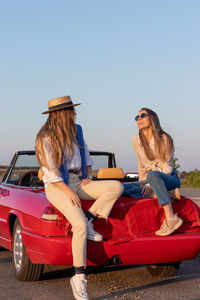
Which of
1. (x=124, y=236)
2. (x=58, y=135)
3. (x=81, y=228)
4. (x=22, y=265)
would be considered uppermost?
(x=58, y=135)

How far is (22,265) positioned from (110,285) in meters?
0.99

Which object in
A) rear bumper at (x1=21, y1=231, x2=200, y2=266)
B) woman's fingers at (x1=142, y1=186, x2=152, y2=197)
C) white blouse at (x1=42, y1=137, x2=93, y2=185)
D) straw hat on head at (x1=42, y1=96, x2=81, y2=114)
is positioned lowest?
rear bumper at (x1=21, y1=231, x2=200, y2=266)

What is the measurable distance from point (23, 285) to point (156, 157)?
2032mm

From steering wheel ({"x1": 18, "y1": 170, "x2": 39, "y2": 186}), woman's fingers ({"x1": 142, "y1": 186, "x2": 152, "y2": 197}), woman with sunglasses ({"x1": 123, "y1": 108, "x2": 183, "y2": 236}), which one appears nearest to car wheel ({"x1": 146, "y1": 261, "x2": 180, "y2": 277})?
woman with sunglasses ({"x1": 123, "y1": 108, "x2": 183, "y2": 236})

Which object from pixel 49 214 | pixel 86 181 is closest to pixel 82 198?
pixel 86 181

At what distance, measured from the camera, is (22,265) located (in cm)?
543

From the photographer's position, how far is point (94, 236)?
15.7 feet

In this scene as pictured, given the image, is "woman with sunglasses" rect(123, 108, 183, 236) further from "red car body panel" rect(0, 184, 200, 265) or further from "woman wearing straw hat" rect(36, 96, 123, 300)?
"woman wearing straw hat" rect(36, 96, 123, 300)

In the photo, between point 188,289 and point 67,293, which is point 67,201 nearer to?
point 67,293

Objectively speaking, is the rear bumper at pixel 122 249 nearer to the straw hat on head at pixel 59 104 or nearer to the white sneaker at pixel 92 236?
the white sneaker at pixel 92 236

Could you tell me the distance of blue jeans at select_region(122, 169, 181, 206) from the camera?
5.06m

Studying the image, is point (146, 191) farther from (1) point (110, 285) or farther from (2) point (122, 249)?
(1) point (110, 285)

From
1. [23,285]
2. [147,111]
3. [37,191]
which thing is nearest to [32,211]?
[37,191]

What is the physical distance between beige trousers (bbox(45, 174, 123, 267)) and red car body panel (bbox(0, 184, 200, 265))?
0.42ft
